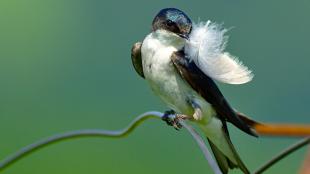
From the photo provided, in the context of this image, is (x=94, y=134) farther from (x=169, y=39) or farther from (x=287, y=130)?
(x=287, y=130)

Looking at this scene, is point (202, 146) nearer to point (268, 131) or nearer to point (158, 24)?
point (268, 131)

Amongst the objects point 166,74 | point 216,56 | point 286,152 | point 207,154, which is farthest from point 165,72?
point 286,152

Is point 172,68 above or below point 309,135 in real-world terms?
above

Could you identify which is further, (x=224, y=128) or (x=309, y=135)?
(x=224, y=128)

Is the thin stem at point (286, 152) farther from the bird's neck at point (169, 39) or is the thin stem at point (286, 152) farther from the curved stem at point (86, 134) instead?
the bird's neck at point (169, 39)

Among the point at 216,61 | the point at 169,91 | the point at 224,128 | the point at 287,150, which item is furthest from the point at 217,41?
the point at 287,150

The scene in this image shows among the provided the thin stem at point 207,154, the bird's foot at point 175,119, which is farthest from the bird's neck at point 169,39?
the thin stem at point 207,154
